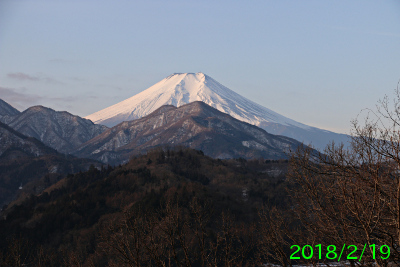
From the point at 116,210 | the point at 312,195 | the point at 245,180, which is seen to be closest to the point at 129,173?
the point at 116,210

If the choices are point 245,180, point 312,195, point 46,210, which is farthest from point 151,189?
point 312,195

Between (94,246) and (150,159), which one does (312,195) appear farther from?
(150,159)

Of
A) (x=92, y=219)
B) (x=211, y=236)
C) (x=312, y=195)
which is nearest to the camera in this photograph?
(x=312, y=195)

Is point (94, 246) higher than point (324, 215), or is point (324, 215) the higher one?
point (324, 215)

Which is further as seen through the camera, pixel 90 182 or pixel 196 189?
pixel 90 182

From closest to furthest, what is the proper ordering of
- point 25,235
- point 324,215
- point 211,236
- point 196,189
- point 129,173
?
point 324,215 < point 211,236 < point 25,235 < point 196,189 < point 129,173

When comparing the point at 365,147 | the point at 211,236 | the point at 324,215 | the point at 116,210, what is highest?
the point at 365,147

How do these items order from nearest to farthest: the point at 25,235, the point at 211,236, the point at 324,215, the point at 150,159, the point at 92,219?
the point at 324,215, the point at 211,236, the point at 25,235, the point at 92,219, the point at 150,159

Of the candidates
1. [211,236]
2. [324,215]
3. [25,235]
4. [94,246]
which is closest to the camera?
[324,215]

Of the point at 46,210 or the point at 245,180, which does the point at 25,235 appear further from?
the point at 245,180
